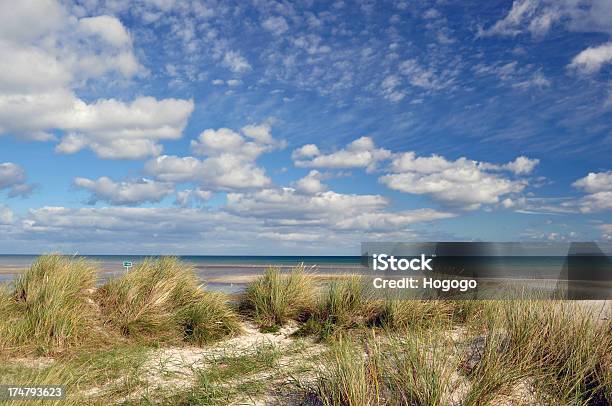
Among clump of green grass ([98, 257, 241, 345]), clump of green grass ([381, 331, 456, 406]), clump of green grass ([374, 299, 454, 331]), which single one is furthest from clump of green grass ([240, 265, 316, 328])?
clump of green grass ([381, 331, 456, 406])

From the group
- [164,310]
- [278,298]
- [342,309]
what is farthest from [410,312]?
[164,310]

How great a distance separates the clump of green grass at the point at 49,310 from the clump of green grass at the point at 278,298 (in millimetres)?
2973

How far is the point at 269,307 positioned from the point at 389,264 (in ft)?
9.46

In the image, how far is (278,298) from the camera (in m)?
9.20

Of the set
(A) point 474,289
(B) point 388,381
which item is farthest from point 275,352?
(A) point 474,289

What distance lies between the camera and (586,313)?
6.29m

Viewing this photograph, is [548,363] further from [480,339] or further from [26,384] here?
[26,384]

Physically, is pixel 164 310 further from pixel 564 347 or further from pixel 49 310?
pixel 564 347

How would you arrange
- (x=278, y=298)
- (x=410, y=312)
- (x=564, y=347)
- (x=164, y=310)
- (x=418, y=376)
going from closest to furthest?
(x=418, y=376) < (x=564, y=347) < (x=410, y=312) < (x=164, y=310) < (x=278, y=298)

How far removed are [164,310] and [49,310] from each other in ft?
6.34

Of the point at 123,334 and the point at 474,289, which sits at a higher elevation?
the point at 474,289

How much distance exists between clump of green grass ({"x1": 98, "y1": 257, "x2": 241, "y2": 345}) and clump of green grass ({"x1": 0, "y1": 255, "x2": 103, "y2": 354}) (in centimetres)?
44

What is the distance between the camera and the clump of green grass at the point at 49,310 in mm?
7270

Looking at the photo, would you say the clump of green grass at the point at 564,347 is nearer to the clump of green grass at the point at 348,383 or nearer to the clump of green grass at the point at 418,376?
the clump of green grass at the point at 418,376
